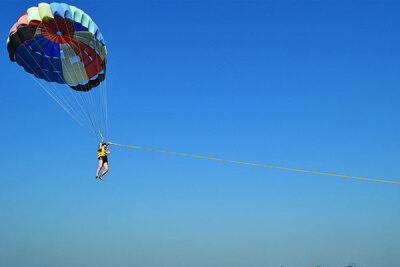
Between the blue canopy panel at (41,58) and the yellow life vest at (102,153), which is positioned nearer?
the yellow life vest at (102,153)

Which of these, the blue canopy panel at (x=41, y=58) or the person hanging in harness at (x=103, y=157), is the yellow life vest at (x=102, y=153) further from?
the blue canopy panel at (x=41, y=58)

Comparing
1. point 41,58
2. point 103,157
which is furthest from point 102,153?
point 41,58

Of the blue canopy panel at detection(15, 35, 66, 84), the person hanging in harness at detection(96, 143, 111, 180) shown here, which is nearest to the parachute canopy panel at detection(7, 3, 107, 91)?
the blue canopy panel at detection(15, 35, 66, 84)

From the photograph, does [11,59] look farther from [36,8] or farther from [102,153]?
[102,153]

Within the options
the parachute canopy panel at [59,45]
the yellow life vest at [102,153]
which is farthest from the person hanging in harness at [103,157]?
the parachute canopy panel at [59,45]

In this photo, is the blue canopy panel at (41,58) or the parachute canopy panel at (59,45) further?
the blue canopy panel at (41,58)

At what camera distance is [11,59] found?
790 inches

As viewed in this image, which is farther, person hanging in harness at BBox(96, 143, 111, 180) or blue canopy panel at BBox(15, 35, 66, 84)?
blue canopy panel at BBox(15, 35, 66, 84)

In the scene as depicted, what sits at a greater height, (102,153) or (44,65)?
(44,65)

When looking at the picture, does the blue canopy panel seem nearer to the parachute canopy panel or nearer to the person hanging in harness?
the parachute canopy panel

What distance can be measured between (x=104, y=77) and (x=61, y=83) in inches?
81.2

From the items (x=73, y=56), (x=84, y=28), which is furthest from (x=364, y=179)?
(x=73, y=56)

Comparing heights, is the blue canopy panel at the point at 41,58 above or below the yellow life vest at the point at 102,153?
above

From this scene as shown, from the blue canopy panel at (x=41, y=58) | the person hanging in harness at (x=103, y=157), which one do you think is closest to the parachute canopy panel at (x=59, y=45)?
the blue canopy panel at (x=41, y=58)
